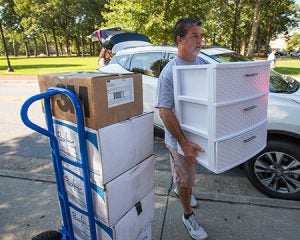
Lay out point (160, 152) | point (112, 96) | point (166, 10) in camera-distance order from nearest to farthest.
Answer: point (112, 96) < point (160, 152) < point (166, 10)

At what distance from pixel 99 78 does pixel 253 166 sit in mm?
2273

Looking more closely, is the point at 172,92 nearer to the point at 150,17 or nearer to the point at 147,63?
the point at 147,63

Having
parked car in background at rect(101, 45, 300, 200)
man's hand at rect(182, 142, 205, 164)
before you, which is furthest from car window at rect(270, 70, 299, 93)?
man's hand at rect(182, 142, 205, 164)

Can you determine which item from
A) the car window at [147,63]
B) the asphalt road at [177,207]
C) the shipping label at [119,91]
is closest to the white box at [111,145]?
the shipping label at [119,91]

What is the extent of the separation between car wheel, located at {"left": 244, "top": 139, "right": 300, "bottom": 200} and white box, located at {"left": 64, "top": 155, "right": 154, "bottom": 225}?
156cm

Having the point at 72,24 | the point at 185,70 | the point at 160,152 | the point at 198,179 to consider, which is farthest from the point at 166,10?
the point at 72,24

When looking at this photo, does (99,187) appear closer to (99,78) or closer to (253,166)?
(99,78)

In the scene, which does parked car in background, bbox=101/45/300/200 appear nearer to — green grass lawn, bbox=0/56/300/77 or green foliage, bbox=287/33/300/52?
green grass lawn, bbox=0/56/300/77

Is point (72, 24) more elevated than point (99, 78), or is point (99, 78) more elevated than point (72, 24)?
point (72, 24)

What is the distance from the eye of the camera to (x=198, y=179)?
368 cm

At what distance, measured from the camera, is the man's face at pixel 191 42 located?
6.96ft

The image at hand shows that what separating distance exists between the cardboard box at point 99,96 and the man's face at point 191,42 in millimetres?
497

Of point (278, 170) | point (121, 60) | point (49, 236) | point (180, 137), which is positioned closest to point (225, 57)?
point (278, 170)

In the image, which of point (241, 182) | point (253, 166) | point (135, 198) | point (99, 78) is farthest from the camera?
point (241, 182)
